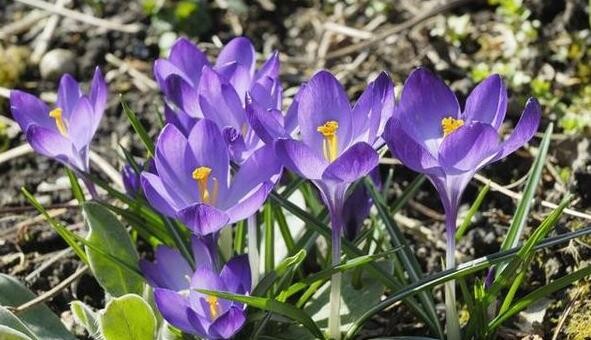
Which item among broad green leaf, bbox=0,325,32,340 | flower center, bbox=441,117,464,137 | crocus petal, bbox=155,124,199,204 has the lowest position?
broad green leaf, bbox=0,325,32,340

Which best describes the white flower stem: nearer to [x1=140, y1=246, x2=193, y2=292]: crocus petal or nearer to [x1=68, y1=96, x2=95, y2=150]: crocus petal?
[x1=140, y1=246, x2=193, y2=292]: crocus petal

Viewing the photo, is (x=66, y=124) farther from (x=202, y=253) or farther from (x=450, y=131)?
(x=450, y=131)

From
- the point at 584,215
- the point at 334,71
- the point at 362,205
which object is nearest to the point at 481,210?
the point at 584,215

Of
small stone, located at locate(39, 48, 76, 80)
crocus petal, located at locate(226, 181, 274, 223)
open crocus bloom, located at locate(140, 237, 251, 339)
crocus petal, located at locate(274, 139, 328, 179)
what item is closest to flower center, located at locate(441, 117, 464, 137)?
crocus petal, located at locate(274, 139, 328, 179)

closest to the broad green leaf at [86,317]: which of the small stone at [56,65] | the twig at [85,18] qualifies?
the small stone at [56,65]

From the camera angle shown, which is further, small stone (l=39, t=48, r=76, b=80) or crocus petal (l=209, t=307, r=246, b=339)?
small stone (l=39, t=48, r=76, b=80)

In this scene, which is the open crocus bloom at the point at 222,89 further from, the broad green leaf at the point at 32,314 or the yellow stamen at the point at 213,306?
the broad green leaf at the point at 32,314

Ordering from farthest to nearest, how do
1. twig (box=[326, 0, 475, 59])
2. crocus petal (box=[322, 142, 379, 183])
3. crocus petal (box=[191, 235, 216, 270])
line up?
twig (box=[326, 0, 475, 59]) < crocus petal (box=[191, 235, 216, 270]) < crocus petal (box=[322, 142, 379, 183])

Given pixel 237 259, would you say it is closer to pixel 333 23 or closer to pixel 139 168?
pixel 139 168

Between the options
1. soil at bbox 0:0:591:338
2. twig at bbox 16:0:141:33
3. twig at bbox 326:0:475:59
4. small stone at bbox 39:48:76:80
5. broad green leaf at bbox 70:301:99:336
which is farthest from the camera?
twig at bbox 16:0:141:33
